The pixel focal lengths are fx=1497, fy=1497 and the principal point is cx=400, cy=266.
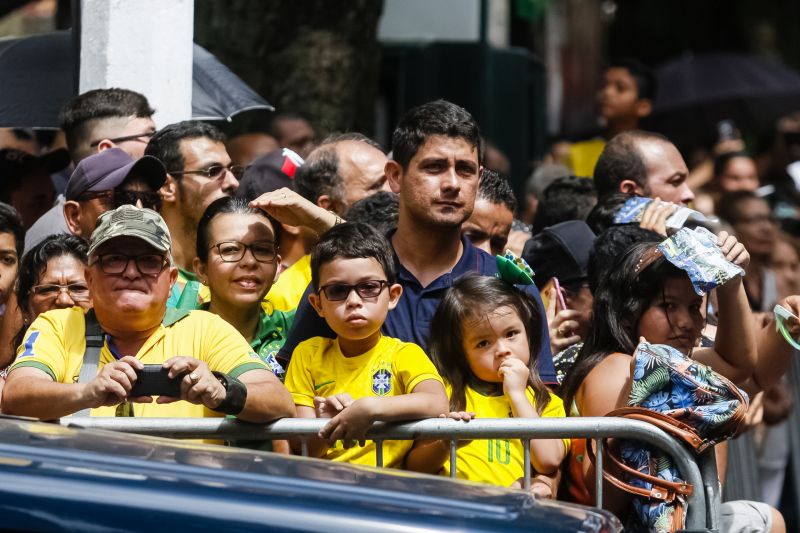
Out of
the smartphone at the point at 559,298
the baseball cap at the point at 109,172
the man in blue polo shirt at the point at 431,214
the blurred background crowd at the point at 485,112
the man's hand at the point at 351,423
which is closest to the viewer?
the man's hand at the point at 351,423

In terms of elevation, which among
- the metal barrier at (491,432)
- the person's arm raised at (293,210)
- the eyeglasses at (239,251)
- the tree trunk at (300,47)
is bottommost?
the metal barrier at (491,432)

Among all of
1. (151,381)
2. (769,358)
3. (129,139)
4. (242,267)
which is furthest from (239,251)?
(769,358)

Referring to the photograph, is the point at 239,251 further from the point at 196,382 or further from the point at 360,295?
the point at 196,382

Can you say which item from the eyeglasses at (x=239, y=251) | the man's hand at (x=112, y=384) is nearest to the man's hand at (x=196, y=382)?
the man's hand at (x=112, y=384)

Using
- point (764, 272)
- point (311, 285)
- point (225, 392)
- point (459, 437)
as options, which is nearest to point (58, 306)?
point (311, 285)

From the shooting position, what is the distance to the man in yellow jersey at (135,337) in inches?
199

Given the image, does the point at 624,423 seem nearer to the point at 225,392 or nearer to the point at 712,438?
the point at 712,438

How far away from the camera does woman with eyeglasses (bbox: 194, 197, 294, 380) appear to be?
6.09 metres

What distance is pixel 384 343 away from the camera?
557cm

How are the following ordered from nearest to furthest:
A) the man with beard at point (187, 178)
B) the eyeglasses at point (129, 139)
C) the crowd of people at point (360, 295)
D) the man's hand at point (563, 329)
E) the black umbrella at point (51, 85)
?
1. the crowd of people at point (360, 295)
2. the man's hand at point (563, 329)
3. the man with beard at point (187, 178)
4. the eyeglasses at point (129, 139)
5. the black umbrella at point (51, 85)

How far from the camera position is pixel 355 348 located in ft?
18.3

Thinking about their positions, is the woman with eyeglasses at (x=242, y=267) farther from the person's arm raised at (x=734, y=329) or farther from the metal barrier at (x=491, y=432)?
the person's arm raised at (x=734, y=329)

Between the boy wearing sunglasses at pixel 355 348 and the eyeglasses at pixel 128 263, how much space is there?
2.06 feet

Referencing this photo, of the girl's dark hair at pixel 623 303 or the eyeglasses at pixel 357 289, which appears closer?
the eyeglasses at pixel 357 289
